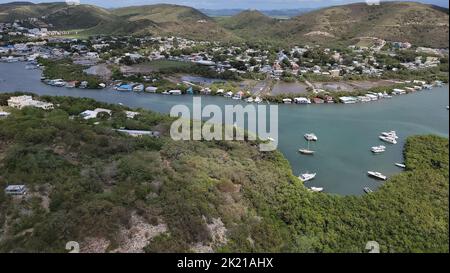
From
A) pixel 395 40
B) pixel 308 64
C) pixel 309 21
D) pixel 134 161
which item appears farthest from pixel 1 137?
pixel 309 21

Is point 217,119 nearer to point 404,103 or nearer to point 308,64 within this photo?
point 404,103

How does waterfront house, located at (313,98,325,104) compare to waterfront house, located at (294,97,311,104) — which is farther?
waterfront house, located at (313,98,325,104)

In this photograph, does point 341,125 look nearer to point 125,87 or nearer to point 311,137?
point 311,137

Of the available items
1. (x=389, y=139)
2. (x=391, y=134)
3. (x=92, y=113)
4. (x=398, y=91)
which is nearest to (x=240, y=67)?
(x=398, y=91)

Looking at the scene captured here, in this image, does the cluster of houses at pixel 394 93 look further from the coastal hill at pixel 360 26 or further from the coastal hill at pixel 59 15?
the coastal hill at pixel 59 15

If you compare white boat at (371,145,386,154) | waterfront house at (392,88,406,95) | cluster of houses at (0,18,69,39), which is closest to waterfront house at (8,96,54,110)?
white boat at (371,145,386,154)

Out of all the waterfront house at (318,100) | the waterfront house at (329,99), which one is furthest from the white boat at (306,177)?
the waterfront house at (329,99)

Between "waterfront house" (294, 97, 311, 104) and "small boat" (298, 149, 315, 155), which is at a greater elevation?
"waterfront house" (294, 97, 311, 104)

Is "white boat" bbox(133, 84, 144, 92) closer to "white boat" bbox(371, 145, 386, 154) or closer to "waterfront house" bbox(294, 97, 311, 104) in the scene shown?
"waterfront house" bbox(294, 97, 311, 104)

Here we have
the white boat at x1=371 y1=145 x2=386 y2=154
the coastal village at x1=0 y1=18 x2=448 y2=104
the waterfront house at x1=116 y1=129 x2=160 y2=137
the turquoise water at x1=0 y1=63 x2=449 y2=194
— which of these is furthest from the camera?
the coastal village at x1=0 y1=18 x2=448 y2=104
